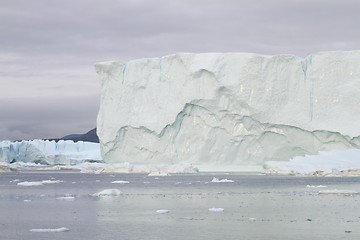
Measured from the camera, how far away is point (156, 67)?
124 ft

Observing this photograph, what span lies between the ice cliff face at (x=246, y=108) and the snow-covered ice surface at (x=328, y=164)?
1.57 meters

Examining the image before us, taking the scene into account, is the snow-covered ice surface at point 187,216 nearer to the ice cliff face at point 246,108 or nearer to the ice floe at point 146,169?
the ice cliff face at point 246,108

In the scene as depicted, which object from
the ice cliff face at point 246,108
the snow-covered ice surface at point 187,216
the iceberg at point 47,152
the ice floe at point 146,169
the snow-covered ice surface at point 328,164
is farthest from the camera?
the iceberg at point 47,152

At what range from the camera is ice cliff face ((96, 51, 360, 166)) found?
34.3m

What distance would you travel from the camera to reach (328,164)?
104 ft

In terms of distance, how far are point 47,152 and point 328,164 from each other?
33963mm

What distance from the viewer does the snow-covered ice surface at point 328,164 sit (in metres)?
31.6

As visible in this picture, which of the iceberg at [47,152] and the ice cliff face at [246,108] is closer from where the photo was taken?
the ice cliff face at [246,108]

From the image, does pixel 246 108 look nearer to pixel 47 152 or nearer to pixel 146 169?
pixel 146 169

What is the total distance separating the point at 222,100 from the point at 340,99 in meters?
6.49

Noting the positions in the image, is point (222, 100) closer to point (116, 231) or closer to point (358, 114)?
point (358, 114)

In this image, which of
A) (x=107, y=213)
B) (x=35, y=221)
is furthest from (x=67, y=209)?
(x=35, y=221)

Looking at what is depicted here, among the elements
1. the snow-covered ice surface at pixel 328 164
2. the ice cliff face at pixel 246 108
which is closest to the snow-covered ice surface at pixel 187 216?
the snow-covered ice surface at pixel 328 164

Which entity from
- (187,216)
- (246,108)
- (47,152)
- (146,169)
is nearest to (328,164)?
(246,108)
